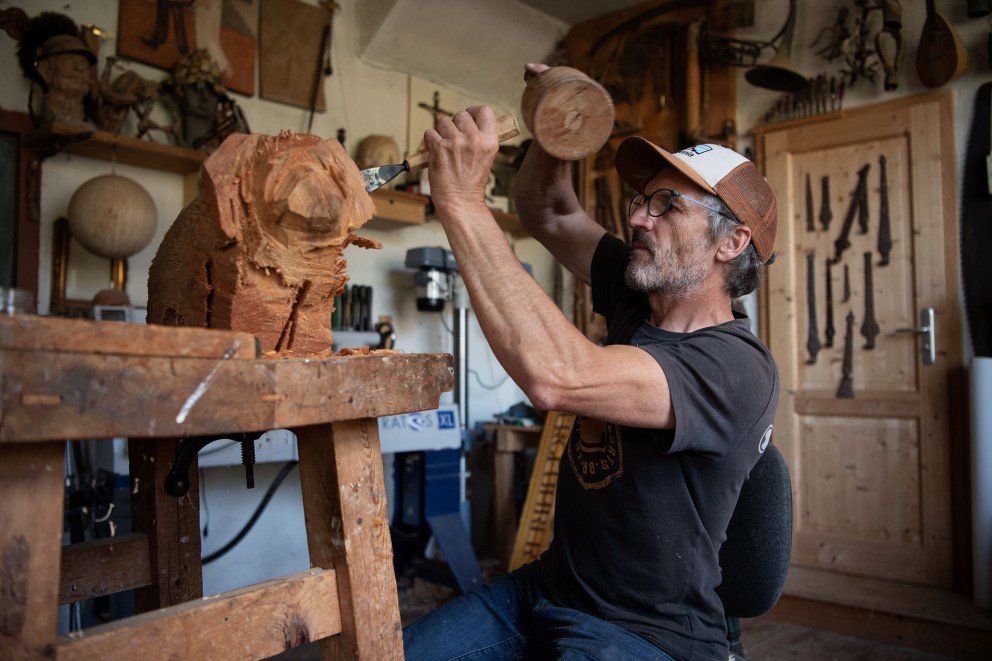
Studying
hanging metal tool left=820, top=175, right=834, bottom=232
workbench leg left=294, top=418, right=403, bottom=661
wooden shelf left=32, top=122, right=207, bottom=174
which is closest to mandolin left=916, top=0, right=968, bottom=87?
hanging metal tool left=820, top=175, right=834, bottom=232

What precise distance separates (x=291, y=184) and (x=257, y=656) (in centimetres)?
65

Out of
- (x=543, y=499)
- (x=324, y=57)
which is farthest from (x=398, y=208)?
(x=543, y=499)

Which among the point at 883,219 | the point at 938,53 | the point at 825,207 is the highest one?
the point at 938,53

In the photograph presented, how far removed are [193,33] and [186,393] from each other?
3.32m

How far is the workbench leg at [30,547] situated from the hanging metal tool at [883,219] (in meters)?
3.96

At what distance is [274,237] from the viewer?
1101 mm

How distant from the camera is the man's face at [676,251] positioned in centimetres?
153

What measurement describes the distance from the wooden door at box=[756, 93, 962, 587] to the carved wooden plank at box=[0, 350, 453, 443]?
11.4 ft

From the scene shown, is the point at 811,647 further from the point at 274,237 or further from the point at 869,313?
the point at 274,237

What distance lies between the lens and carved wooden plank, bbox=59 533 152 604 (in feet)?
4.28

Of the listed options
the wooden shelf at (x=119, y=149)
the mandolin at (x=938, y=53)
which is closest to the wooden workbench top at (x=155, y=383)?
the wooden shelf at (x=119, y=149)

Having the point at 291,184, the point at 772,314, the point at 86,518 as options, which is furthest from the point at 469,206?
the point at 772,314

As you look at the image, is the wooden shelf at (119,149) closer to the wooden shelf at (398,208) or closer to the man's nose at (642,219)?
the wooden shelf at (398,208)

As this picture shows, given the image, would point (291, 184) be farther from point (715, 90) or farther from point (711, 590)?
point (715, 90)
